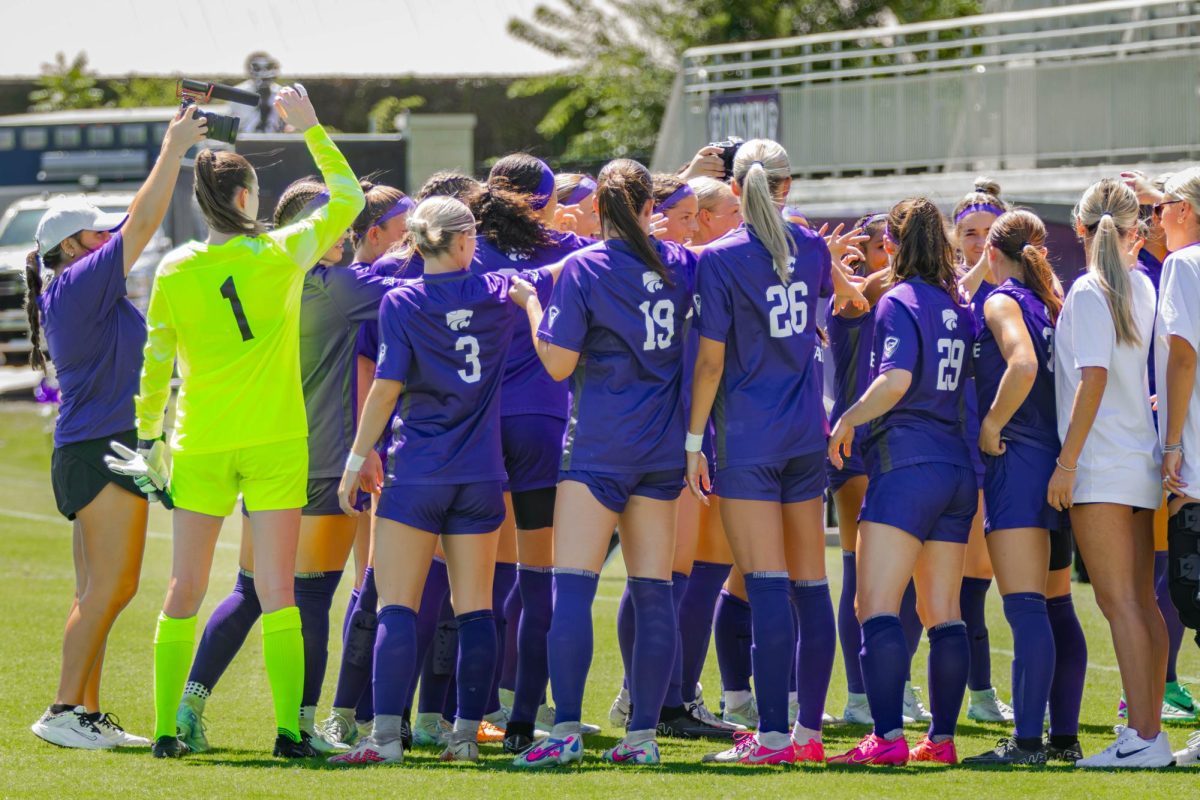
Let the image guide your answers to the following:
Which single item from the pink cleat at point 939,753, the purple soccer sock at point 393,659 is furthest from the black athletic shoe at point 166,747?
the pink cleat at point 939,753

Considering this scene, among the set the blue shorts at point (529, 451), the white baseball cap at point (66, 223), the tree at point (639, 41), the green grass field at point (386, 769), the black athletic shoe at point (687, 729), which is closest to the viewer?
the green grass field at point (386, 769)

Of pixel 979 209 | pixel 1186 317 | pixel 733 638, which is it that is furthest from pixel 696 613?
pixel 1186 317

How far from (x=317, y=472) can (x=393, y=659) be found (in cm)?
88

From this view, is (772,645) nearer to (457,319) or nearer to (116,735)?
(457,319)

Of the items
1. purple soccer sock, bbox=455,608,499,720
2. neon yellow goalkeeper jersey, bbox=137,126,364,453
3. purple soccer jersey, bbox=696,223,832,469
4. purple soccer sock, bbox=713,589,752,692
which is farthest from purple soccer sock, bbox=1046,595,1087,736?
neon yellow goalkeeper jersey, bbox=137,126,364,453

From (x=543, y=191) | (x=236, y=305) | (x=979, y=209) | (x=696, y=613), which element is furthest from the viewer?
(x=979, y=209)

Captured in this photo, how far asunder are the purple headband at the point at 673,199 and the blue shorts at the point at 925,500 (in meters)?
1.37

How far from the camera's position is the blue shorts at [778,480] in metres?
5.71

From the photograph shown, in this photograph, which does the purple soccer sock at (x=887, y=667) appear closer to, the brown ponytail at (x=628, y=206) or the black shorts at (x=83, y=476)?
the brown ponytail at (x=628, y=206)

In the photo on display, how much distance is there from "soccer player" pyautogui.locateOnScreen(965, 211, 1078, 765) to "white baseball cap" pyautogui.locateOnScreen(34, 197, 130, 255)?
10.9 ft

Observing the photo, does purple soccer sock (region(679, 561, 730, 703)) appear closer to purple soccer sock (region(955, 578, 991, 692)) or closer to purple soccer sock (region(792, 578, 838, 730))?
purple soccer sock (region(792, 578, 838, 730))

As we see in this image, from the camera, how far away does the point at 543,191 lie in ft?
20.8

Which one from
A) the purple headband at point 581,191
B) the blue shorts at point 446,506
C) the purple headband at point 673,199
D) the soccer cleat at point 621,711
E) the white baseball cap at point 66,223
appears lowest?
the soccer cleat at point 621,711

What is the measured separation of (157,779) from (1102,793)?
9.98ft
